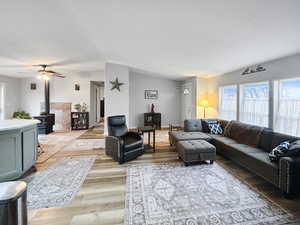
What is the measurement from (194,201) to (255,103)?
346 centimetres

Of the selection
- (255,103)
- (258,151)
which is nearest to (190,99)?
(255,103)

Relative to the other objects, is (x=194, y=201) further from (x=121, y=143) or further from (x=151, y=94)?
(x=151, y=94)

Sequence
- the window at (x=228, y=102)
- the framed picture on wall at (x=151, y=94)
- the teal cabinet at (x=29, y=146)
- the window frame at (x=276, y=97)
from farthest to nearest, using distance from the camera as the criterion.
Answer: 1. the framed picture on wall at (x=151, y=94)
2. the window at (x=228, y=102)
3. the window frame at (x=276, y=97)
4. the teal cabinet at (x=29, y=146)

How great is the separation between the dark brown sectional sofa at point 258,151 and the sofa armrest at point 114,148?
2.34m

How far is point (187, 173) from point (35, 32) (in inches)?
163

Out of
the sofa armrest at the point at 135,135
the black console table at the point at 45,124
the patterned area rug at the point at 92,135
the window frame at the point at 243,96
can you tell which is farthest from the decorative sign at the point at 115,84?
the window frame at the point at 243,96

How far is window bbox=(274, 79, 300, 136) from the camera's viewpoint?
326 cm

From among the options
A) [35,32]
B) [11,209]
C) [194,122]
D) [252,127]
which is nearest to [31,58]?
[35,32]

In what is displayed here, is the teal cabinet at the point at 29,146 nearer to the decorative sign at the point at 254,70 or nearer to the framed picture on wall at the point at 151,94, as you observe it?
the decorative sign at the point at 254,70

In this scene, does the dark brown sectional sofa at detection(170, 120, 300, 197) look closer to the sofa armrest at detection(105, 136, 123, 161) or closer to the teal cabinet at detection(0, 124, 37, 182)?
the sofa armrest at detection(105, 136, 123, 161)

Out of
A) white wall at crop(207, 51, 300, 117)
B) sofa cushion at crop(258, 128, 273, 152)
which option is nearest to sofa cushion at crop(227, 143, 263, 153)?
sofa cushion at crop(258, 128, 273, 152)

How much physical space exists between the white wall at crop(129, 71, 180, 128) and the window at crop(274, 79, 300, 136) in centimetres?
502

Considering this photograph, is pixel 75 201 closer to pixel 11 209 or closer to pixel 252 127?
pixel 11 209

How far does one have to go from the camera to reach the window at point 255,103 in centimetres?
400
